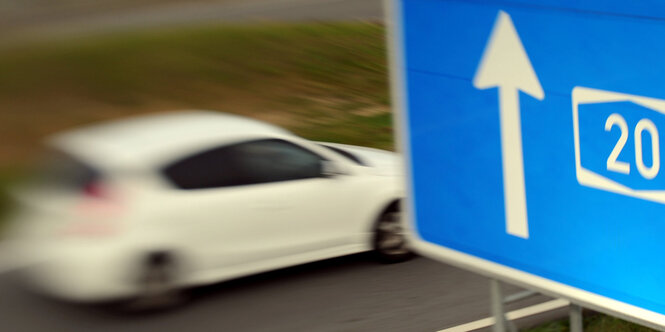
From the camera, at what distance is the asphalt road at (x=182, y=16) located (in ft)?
73.2

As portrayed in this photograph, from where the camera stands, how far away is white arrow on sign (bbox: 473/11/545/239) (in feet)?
12.1

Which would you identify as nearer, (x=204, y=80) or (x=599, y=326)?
(x=599, y=326)

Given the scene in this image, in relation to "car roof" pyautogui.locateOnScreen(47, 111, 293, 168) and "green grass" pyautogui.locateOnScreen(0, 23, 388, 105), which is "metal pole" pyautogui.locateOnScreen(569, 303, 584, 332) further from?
"green grass" pyautogui.locateOnScreen(0, 23, 388, 105)

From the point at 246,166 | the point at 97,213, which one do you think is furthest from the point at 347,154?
the point at 97,213

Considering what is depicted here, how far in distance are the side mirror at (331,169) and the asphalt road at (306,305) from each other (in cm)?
91

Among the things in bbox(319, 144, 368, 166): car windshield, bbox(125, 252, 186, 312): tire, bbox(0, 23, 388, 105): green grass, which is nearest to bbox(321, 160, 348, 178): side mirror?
bbox(319, 144, 368, 166): car windshield

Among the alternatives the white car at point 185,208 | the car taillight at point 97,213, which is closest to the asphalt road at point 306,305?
the white car at point 185,208

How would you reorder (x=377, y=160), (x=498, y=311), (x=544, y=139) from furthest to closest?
(x=377, y=160)
(x=498, y=311)
(x=544, y=139)

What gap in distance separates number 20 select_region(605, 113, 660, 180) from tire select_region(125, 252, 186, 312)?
5475 mm

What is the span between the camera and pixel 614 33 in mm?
3410

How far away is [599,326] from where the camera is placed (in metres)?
7.23

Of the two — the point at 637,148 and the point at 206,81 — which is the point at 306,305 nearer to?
the point at 637,148

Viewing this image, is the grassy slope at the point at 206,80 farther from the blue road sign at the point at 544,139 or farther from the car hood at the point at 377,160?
the blue road sign at the point at 544,139

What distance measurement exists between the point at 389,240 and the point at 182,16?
16.4m
